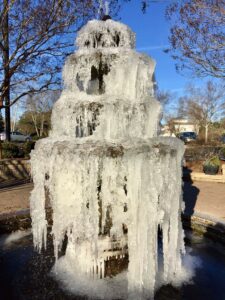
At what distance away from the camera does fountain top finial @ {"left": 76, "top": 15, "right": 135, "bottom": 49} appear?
5.18 m

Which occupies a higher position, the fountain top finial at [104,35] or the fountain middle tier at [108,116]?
the fountain top finial at [104,35]

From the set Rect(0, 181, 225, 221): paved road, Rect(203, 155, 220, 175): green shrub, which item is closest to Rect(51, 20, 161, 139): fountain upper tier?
Rect(0, 181, 225, 221): paved road

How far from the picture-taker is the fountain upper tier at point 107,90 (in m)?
4.35

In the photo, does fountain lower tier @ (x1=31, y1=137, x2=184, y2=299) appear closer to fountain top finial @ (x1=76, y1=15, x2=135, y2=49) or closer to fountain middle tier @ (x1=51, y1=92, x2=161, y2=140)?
fountain middle tier @ (x1=51, y1=92, x2=161, y2=140)

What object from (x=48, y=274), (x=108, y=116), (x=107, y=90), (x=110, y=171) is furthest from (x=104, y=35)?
(x=48, y=274)

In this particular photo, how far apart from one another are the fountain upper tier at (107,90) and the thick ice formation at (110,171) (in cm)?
2

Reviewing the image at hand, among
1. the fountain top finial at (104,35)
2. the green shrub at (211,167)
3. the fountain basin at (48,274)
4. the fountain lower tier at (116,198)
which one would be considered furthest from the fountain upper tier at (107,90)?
the green shrub at (211,167)

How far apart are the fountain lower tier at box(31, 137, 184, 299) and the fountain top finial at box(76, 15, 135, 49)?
2168 millimetres

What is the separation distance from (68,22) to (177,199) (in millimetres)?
11143

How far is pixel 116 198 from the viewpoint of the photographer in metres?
4.30

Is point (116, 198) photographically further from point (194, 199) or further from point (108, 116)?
point (194, 199)

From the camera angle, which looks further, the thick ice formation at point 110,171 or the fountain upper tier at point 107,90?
the fountain upper tier at point 107,90

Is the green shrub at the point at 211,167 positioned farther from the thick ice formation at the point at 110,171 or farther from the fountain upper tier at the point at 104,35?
the fountain upper tier at the point at 104,35

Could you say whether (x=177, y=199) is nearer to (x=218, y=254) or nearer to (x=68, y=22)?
(x=218, y=254)
